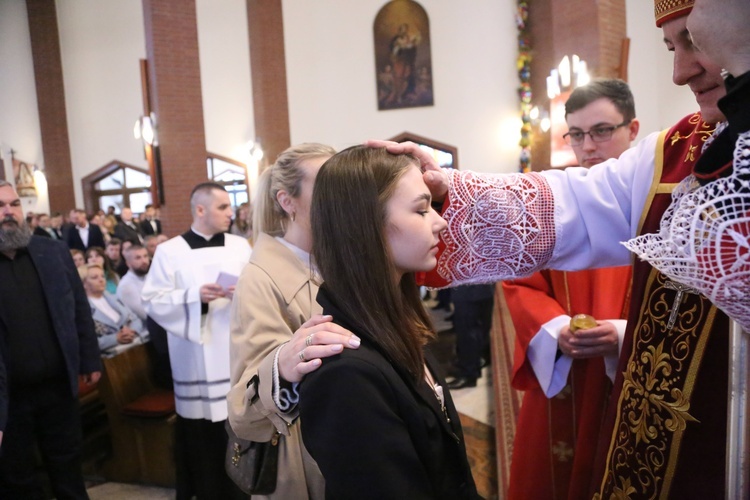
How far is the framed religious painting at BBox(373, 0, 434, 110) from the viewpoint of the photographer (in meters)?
12.7

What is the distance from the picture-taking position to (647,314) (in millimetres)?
1214

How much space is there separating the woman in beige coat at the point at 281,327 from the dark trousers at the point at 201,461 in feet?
5.56

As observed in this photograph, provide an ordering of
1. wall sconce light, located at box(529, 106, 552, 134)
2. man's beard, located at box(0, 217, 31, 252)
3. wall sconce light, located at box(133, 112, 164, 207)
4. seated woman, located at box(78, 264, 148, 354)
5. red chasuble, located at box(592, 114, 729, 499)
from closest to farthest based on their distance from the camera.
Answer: red chasuble, located at box(592, 114, 729, 499) → man's beard, located at box(0, 217, 31, 252) → seated woman, located at box(78, 264, 148, 354) → wall sconce light, located at box(133, 112, 164, 207) → wall sconce light, located at box(529, 106, 552, 134)

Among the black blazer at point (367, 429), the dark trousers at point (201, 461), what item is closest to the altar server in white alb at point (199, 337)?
the dark trousers at point (201, 461)

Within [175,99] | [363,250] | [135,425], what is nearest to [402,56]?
[175,99]

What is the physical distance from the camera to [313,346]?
1062 mm

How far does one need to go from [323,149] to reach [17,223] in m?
1.98

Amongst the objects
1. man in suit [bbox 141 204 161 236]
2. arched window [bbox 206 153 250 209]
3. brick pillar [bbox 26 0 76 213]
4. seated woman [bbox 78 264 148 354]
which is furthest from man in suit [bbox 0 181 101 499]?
brick pillar [bbox 26 0 76 213]

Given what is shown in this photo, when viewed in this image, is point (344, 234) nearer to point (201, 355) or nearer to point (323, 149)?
point (323, 149)

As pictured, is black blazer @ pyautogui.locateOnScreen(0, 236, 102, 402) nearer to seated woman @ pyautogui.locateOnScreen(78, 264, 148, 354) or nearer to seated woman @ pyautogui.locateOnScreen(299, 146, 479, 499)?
seated woman @ pyautogui.locateOnScreen(78, 264, 148, 354)

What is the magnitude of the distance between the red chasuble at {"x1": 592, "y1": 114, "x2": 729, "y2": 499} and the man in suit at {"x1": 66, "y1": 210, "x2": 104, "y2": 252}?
1112 cm

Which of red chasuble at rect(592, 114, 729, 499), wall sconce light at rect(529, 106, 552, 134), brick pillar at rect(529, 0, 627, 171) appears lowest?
red chasuble at rect(592, 114, 729, 499)

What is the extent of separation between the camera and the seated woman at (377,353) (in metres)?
0.97

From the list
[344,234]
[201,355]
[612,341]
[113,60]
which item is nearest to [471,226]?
[344,234]
